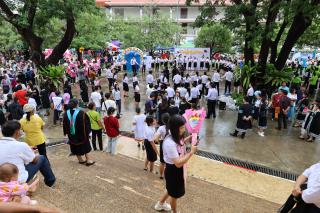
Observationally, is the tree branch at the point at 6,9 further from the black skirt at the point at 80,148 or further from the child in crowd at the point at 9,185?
the child in crowd at the point at 9,185

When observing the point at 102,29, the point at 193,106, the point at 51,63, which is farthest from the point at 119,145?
the point at 102,29

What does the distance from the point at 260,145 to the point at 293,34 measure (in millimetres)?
6733

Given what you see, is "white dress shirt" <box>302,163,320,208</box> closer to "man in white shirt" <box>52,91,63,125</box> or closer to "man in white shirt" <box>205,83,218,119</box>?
"man in white shirt" <box>205,83,218,119</box>

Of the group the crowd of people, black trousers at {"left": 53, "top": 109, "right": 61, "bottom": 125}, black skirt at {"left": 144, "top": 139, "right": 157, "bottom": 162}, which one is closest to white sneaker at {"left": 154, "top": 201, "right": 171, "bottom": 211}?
the crowd of people

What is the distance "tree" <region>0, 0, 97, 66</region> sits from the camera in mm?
12330

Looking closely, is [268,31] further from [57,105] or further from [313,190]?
[313,190]

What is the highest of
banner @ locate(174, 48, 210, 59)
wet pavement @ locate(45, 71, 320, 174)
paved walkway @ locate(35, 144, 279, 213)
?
banner @ locate(174, 48, 210, 59)

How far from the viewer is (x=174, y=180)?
11.7 feet

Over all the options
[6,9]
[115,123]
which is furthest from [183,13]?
[115,123]

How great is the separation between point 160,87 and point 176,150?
8.00 metres

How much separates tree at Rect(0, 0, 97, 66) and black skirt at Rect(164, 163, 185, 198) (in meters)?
10.9

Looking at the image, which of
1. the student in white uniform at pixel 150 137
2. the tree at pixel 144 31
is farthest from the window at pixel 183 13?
the student in white uniform at pixel 150 137

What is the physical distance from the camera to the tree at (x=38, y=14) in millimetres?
12330

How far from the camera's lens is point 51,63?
50.8 ft
